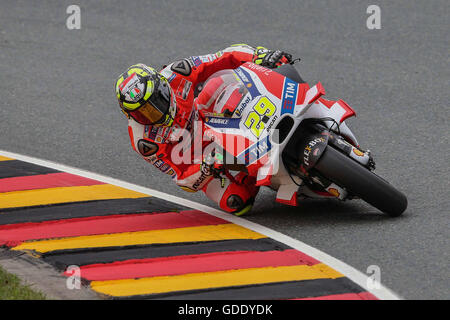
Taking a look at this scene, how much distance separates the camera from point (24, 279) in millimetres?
6148

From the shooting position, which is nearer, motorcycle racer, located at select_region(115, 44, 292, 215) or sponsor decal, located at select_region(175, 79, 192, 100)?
motorcycle racer, located at select_region(115, 44, 292, 215)

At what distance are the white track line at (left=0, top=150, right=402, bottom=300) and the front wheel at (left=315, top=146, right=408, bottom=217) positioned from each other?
1.90 ft

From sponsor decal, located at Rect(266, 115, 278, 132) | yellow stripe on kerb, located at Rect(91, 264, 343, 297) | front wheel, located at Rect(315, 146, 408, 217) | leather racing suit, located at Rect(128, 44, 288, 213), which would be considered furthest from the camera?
leather racing suit, located at Rect(128, 44, 288, 213)

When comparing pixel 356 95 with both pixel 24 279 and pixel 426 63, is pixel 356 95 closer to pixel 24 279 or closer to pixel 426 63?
pixel 426 63

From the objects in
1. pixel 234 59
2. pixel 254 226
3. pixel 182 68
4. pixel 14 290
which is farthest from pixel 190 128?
pixel 14 290

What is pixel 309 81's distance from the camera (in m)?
10.8

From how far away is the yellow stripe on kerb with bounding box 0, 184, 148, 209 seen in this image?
26.3 feet

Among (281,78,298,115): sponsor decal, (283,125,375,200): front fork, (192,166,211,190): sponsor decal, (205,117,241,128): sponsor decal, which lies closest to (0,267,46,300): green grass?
(192,166,211,190): sponsor decal

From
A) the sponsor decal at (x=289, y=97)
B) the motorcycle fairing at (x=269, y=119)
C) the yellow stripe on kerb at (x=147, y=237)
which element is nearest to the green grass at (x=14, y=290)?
the yellow stripe on kerb at (x=147, y=237)

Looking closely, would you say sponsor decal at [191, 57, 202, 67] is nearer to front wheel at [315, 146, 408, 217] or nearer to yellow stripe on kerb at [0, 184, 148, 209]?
yellow stripe on kerb at [0, 184, 148, 209]

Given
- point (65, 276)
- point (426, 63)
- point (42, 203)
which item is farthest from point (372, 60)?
point (65, 276)

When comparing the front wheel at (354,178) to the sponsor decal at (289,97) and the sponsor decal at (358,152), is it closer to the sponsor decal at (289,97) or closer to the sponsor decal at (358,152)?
the sponsor decal at (358,152)
